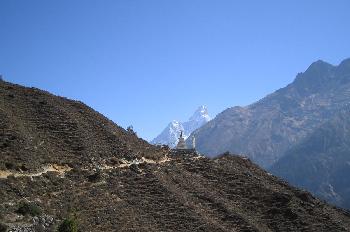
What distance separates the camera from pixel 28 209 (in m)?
36.5

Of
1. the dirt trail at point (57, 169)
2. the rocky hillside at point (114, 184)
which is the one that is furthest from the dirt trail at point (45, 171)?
the rocky hillside at point (114, 184)

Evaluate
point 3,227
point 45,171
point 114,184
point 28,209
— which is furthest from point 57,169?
point 3,227

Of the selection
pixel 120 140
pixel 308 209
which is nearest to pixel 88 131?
pixel 120 140

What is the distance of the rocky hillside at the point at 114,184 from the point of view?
40281mm

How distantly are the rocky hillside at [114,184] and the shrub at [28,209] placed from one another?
78mm

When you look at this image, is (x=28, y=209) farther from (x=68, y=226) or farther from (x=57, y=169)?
(x=57, y=169)

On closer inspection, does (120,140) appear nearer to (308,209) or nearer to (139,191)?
(139,191)

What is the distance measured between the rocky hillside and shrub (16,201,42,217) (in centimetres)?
8

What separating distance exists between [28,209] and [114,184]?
1356 cm

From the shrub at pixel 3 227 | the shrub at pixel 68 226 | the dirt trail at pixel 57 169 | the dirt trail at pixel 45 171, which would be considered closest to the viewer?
the shrub at pixel 3 227

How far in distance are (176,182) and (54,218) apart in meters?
20.3

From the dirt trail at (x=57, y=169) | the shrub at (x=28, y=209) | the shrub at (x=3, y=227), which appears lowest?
the shrub at (x=3, y=227)

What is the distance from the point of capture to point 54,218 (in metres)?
37.2

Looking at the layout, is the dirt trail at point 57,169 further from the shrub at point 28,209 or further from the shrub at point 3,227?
the shrub at point 3,227
